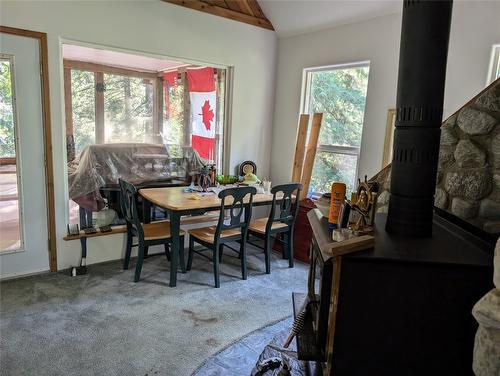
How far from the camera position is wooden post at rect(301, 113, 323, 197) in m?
3.99

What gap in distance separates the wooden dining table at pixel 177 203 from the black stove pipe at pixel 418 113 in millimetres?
1762

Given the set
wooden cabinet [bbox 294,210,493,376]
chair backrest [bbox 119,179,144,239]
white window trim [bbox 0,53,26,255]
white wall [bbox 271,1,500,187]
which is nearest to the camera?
wooden cabinet [bbox 294,210,493,376]

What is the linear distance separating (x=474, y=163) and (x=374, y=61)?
6.36 ft

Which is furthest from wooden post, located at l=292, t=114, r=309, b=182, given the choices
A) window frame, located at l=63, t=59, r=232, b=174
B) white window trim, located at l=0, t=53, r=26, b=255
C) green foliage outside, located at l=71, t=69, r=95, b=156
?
white window trim, located at l=0, t=53, r=26, b=255

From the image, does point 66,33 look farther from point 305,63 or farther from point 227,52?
point 305,63

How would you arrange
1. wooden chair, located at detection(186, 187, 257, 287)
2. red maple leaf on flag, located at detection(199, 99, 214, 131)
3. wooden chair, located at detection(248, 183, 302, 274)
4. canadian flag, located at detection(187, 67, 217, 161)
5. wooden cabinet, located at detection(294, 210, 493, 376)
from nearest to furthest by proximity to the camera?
wooden cabinet, located at detection(294, 210, 493, 376) → wooden chair, located at detection(186, 187, 257, 287) → wooden chair, located at detection(248, 183, 302, 274) → canadian flag, located at detection(187, 67, 217, 161) → red maple leaf on flag, located at detection(199, 99, 214, 131)

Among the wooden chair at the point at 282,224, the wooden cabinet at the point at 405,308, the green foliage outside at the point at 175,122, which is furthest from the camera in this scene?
the green foliage outside at the point at 175,122

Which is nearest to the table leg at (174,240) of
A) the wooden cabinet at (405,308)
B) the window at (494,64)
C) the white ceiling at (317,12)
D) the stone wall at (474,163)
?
the wooden cabinet at (405,308)

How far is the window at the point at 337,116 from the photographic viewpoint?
3.77m

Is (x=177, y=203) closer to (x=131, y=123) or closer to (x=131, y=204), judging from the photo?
(x=131, y=204)

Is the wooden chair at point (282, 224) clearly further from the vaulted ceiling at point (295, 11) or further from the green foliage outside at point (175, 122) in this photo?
the vaulted ceiling at point (295, 11)

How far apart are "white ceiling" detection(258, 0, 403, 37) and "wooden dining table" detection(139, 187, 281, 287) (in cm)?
185

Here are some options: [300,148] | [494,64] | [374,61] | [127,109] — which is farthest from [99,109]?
[494,64]

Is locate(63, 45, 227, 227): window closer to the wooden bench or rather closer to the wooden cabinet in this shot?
the wooden bench
